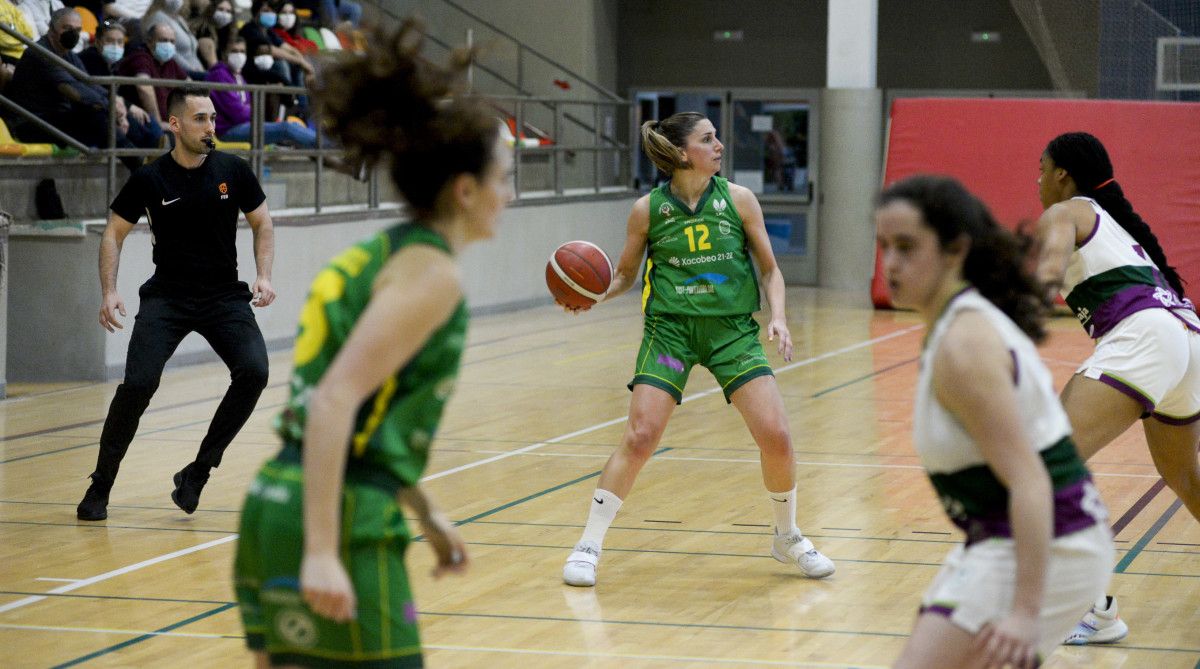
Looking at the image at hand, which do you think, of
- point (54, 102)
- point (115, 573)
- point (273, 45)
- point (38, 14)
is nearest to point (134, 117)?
point (54, 102)

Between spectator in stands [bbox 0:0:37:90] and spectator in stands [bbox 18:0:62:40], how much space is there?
0.52 ft

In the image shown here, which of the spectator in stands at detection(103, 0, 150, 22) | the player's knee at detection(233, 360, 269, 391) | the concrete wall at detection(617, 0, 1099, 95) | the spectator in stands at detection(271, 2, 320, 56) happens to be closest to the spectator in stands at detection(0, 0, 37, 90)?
the spectator in stands at detection(103, 0, 150, 22)

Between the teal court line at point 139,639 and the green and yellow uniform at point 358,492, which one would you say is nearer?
the green and yellow uniform at point 358,492

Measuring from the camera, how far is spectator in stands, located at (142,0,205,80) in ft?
44.6

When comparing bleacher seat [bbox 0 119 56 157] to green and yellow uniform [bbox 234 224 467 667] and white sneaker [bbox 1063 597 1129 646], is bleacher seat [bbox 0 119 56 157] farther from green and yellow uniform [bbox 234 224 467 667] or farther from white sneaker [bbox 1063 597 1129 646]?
green and yellow uniform [bbox 234 224 467 667]

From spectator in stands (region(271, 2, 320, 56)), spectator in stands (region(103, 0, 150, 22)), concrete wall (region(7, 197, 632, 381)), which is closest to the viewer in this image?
concrete wall (region(7, 197, 632, 381))

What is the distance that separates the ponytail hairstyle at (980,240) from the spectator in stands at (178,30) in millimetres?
11675

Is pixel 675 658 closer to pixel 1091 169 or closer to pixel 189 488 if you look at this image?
pixel 1091 169

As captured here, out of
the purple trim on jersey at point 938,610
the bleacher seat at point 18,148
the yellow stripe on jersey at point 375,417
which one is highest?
the bleacher seat at point 18,148

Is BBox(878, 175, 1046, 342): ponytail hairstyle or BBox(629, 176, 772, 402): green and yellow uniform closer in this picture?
BBox(878, 175, 1046, 342): ponytail hairstyle

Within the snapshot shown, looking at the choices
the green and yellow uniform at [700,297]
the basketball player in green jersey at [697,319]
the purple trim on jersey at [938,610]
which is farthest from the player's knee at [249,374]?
the purple trim on jersey at [938,610]

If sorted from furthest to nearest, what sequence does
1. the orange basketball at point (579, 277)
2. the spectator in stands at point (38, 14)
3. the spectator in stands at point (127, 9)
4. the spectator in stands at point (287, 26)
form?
the spectator in stands at point (287, 26) → the spectator in stands at point (127, 9) → the spectator in stands at point (38, 14) → the orange basketball at point (579, 277)

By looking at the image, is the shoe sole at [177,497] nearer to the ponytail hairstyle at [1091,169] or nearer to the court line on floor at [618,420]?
the court line on floor at [618,420]

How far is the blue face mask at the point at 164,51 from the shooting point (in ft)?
42.9
